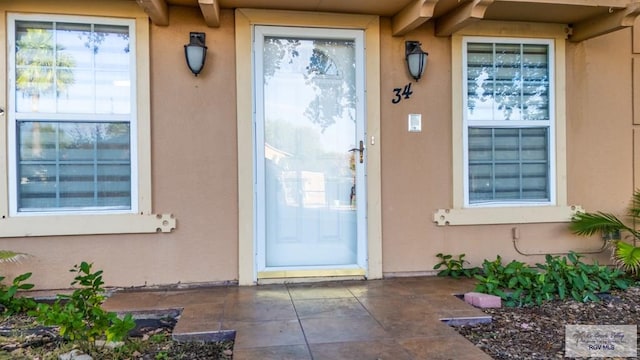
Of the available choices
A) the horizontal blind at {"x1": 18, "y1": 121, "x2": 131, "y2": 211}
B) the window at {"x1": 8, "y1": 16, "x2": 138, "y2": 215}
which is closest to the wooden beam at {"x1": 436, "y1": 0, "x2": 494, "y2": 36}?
the window at {"x1": 8, "y1": 16, "x2": 138, "y2": 215}

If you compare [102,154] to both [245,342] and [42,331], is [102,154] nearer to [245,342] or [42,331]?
[42,331]

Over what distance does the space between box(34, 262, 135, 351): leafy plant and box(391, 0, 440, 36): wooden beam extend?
9.12 ft

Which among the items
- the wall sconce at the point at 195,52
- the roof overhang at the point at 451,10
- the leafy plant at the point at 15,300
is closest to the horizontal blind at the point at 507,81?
the roof overhang at the point at 451,10

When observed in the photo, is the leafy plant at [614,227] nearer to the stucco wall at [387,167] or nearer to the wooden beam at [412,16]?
the stucco wall at [387,167]

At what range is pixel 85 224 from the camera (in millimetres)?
3451

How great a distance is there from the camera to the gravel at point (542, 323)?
2543 millimetres

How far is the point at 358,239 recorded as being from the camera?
383 cm

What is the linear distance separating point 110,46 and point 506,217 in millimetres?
3592

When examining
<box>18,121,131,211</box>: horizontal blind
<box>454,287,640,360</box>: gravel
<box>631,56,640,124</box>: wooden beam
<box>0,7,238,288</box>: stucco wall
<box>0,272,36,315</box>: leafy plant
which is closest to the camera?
<box>454,287,640,360</box>: gravel

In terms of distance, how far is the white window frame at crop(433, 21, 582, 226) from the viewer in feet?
12.9

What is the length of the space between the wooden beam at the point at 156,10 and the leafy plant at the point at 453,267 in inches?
116

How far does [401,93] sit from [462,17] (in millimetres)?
753

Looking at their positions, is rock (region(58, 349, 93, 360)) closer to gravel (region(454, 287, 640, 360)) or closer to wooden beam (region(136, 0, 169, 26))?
gravel (region(454, 287, 640, 360))

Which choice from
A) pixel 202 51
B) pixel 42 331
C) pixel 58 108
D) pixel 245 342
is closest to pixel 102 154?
pixel 58 108
